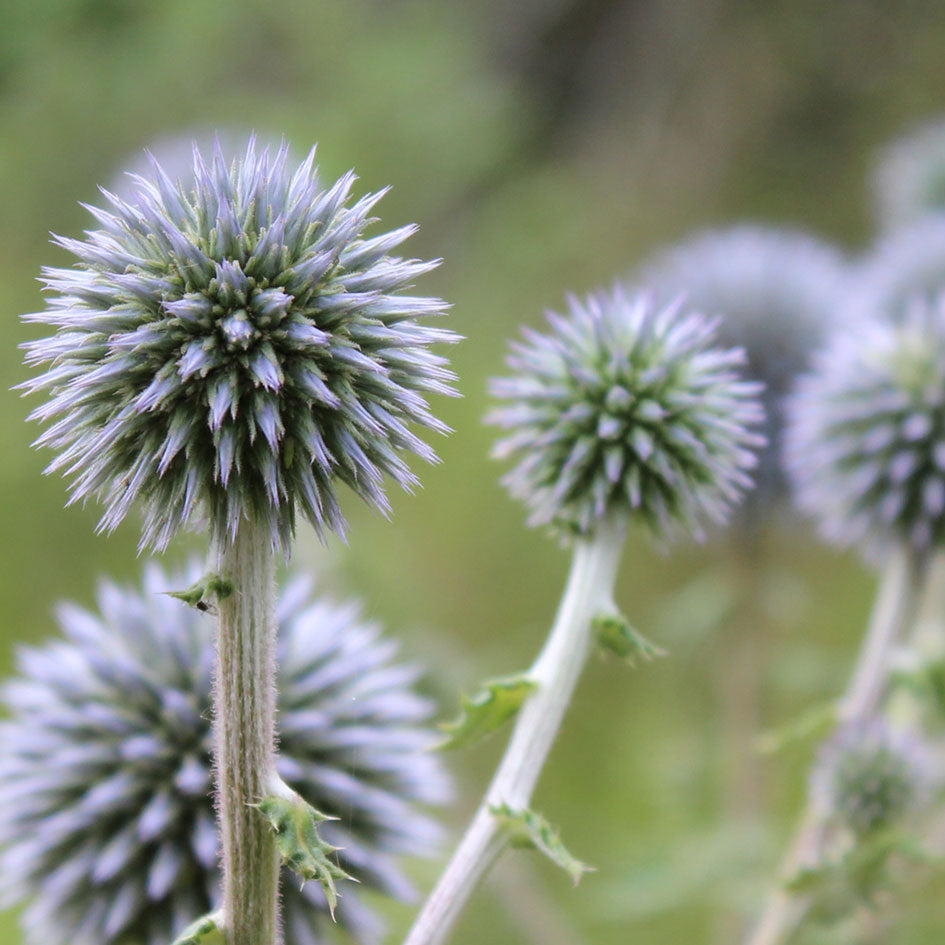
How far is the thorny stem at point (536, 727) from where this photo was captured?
1236 mm

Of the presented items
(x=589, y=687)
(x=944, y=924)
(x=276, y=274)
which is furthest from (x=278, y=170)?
(x=589, y=687)

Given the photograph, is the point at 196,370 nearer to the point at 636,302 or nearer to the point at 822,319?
the point at 636,302

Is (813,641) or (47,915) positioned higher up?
(813,641)

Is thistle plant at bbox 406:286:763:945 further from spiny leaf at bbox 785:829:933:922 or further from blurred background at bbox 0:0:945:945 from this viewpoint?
blurred background at bbox 0:0:945:945

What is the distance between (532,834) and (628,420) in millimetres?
625

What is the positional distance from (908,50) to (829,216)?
3.23 feet

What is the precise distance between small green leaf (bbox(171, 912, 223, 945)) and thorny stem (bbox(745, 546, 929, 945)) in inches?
39.6

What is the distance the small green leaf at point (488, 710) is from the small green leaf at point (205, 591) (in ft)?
1.19

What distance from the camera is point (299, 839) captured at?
3.43 ft

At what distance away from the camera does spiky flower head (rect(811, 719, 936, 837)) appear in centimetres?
182

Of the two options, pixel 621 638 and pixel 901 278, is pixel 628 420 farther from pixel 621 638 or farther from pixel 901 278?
pixel 901 278

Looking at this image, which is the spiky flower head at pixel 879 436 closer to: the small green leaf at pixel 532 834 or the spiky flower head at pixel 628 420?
the spiky flower head at pixel 628 420

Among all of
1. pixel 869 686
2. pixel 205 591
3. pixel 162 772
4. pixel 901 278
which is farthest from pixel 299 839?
pixel 901 278

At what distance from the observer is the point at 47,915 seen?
1688 mm
